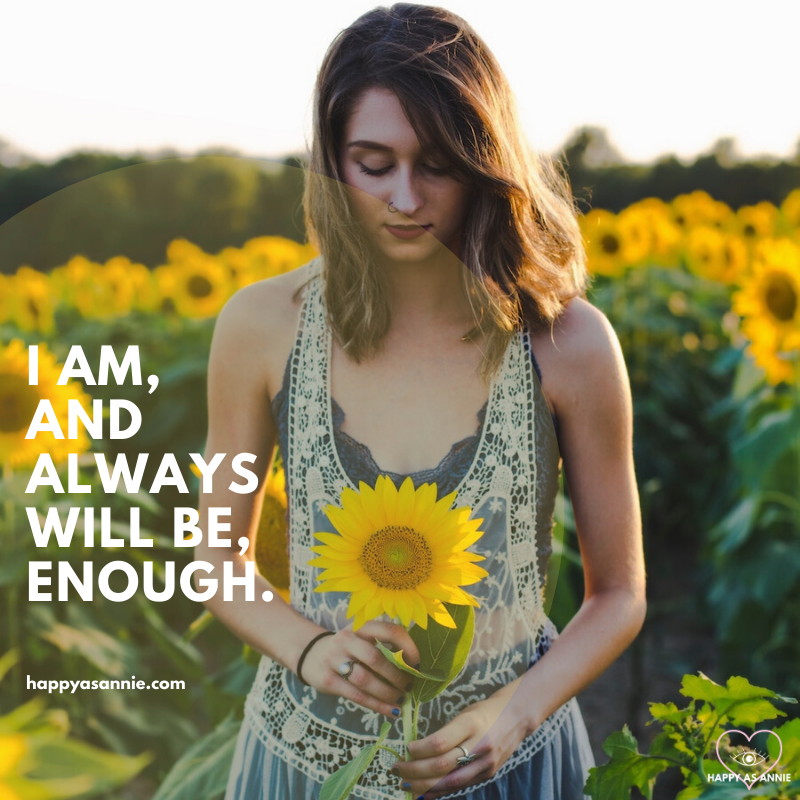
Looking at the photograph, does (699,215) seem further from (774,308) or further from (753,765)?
(753,765)

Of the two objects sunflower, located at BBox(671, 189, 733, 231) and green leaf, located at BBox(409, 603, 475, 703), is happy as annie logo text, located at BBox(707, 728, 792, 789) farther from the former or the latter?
sunflower, located at BBox(671, 189, 733, 231)

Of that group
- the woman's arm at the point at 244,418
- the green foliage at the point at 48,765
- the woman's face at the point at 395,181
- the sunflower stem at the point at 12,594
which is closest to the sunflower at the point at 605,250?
the sunflower stem at the point at 12,594

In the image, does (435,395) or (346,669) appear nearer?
(346,669)

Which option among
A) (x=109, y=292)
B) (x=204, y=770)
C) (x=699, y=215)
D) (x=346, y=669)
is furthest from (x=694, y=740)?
(x=699, y=215)

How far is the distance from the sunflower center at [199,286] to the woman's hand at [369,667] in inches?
128

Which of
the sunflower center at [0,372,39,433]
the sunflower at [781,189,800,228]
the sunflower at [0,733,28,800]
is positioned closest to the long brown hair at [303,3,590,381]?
the sunflower at [0,733,28,800]

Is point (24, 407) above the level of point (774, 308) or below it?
below

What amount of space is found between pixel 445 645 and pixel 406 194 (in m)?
0.45

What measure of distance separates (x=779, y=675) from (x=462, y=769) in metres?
2.17

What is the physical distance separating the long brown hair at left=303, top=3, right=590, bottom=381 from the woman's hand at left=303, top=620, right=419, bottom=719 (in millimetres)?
398

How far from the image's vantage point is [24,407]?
6.35 ft

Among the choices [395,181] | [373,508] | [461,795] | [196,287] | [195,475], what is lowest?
[461,795]

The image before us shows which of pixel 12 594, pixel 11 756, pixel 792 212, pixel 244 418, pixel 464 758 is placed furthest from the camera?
pixel 792 212

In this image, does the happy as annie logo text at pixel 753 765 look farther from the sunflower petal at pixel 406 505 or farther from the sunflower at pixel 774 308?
the sunflower at pixel 774 308
